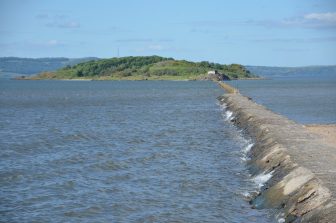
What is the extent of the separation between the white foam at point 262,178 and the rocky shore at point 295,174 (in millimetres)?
96

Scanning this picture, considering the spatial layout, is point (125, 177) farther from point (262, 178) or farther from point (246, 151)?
point (246, 151)

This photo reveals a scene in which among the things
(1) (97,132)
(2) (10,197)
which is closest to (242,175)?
(2) (10,197)

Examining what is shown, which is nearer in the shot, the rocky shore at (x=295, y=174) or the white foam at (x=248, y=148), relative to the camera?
the rocky shore at (x=295, y=174)

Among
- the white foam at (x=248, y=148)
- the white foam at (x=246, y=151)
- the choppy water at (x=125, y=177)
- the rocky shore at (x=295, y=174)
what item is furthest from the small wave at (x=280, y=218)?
the white foam at (x=248, y=148)

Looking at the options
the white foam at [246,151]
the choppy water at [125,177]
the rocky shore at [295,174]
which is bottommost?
the choppy water at [125,177]

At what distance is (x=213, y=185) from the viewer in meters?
22.2

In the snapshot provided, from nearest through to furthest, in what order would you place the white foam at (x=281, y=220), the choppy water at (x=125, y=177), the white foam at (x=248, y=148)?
the white foam at (x=281, y=220) → the choppy water at (x=125, y=177) → the white foam at (x=248, y=148)

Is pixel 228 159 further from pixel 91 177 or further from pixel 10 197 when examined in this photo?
pixel 10 197

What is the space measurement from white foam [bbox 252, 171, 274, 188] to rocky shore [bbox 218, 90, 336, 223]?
0.31ft

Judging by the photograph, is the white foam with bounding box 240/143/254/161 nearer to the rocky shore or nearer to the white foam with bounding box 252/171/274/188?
the rocky shore

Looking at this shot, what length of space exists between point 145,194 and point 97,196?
182 centimetres

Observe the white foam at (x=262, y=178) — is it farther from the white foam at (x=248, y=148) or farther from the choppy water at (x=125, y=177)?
the white foam at (x=248, y=148)

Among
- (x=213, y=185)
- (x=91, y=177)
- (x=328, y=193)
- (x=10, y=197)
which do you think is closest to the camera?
(x=328, y=193)

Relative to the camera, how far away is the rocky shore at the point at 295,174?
15.6 m
